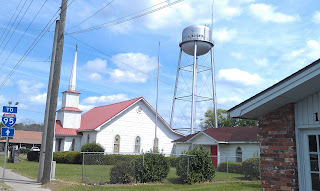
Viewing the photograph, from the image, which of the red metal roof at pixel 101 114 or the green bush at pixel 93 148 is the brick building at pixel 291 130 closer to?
the green bush at pixel 93 148

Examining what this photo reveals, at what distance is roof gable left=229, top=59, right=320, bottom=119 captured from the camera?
598 cm

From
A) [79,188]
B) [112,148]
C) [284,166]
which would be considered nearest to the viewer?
[284,166]

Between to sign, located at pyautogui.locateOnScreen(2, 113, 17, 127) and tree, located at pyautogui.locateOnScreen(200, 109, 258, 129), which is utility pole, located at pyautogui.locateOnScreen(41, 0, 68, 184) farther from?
tree, located at pyautogui.locateOnScreen(200, 109, 258, 129)

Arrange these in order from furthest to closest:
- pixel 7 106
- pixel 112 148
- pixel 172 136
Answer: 1. pixel 172 136
2. pixel 112 148
3. pixel 7 106

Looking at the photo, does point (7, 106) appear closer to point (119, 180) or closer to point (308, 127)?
point (119, 180)

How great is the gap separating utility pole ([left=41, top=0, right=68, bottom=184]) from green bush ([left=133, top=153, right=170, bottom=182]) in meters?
4.19

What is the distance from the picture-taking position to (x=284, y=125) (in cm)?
675

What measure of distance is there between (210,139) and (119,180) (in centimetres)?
1551

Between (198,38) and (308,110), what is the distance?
28.7 meters

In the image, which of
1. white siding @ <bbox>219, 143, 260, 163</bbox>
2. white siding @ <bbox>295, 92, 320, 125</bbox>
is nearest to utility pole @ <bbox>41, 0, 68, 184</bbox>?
white siding @ <bbox>295, 92, 320, 125</bbox>

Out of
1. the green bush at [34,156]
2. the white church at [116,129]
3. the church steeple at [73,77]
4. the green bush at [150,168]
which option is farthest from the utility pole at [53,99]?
the church steeple at [73,77]

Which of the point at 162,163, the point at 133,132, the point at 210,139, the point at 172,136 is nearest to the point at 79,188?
the point at 162,163

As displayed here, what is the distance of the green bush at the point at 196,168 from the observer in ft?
50.8

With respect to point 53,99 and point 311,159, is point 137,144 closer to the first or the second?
point 53,99
